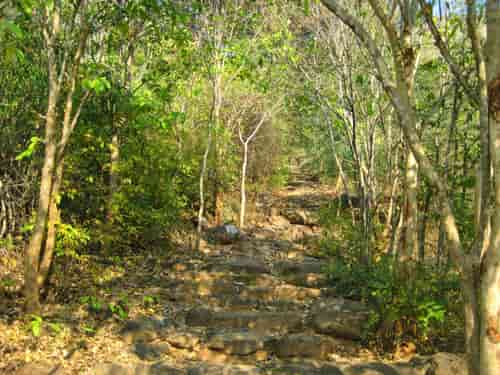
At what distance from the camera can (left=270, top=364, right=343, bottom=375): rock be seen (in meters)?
4.21

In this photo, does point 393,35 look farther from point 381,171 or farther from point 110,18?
point 381,171

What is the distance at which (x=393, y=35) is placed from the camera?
8.82ft

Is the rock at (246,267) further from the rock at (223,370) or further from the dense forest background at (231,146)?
the rock at (223,370)

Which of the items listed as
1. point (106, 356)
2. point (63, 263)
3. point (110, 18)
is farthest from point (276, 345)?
point (110, 18)

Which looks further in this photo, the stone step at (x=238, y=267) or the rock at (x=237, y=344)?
the stone step at (x=238, y=267)

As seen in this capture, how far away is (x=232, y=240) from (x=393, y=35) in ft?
29.2

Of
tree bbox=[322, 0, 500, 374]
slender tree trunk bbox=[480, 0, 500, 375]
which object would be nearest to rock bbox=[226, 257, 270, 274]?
tree bbox=[322, 0, 500, 374]

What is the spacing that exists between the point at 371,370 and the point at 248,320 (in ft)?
7.24

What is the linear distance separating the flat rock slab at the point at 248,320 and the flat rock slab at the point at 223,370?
136 cm

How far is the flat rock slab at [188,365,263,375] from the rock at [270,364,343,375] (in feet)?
0.69

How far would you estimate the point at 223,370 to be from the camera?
170 inches

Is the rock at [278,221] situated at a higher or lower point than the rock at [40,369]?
higher

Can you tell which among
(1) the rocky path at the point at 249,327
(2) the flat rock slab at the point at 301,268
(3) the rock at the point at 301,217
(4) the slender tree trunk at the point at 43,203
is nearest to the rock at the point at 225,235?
(1) the rocky path at the point at 249,327

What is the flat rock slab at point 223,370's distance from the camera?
426 centimetres
